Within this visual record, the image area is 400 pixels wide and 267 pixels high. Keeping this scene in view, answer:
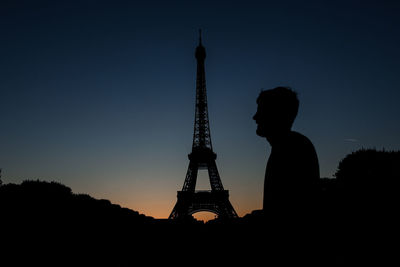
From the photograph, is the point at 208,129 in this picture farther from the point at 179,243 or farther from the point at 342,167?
the point at 179,243

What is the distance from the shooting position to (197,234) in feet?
46.3

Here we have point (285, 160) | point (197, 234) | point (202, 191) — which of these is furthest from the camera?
point (202, 191)

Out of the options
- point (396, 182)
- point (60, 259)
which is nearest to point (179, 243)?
point (60, 259)

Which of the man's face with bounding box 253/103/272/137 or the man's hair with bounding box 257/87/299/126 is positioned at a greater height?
the man's hair with bounding box 257/87/299/126

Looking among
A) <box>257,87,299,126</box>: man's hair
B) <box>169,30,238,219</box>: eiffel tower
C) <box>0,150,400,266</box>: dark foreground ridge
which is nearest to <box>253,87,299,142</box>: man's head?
<box>257,87,299,126</box>: man's hair

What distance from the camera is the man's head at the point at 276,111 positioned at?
1.88 metres

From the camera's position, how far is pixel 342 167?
22.2 meters

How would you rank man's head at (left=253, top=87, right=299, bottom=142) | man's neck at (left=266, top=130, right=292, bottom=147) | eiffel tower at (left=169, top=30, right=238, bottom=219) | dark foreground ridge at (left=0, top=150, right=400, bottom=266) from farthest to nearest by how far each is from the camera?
1. eiffel tower at (left=169, top=30, right=238, bottom=219)
2. man's head at (left=253, top=87, right=299, bottom=142)
3. man's neck at (left=266, top=130, right=292, bottom=147)
4. dark foreground ridge at (left=0, top=150, right=400, bottom=266)

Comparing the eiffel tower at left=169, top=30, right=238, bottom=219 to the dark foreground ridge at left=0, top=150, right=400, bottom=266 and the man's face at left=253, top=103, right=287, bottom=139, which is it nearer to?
the dark foreground ridge at left=0, top=150, right=400, bottom=266

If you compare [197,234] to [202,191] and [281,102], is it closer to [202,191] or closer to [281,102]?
[281,102]

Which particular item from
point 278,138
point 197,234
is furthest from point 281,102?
point 197,234

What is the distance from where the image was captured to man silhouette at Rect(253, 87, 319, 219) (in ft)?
5.24

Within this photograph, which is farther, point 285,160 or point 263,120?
point 263,120

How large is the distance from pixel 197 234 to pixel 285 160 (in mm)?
13329
